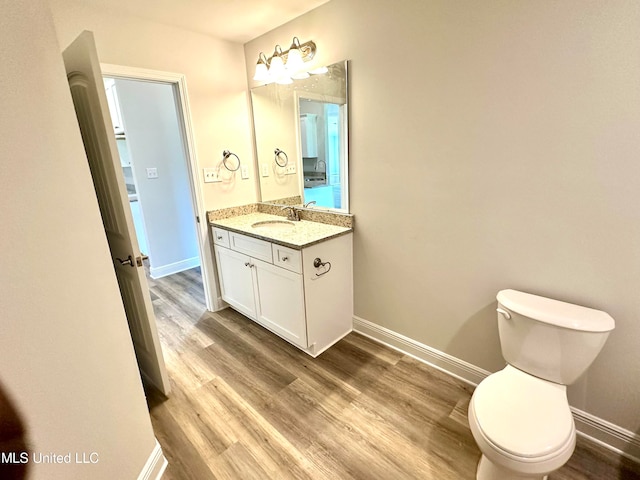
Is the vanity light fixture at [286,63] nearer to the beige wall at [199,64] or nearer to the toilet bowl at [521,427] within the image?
the beige wall at [199,64]

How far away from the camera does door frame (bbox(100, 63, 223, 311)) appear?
6.55ft

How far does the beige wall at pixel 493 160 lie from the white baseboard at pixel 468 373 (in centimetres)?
5

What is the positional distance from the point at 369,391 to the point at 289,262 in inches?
36.7

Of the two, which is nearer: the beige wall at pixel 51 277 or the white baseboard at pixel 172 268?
the beige wall at pixel 51 277

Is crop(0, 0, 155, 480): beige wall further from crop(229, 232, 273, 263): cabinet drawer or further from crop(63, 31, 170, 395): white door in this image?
crop(229, 232, 273, 263): cabinet drawer

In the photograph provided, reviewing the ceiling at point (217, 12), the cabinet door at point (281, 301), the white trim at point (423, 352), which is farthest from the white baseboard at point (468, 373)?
the ceiling at point (217, 12)

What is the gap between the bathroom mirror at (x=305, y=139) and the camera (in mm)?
2071

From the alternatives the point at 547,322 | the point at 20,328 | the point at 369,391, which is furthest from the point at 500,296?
the point at 20,328

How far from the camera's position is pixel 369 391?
180cm

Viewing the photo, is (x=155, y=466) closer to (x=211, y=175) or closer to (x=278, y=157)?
(x=211, y=175)

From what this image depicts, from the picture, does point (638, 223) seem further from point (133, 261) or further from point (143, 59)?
point (143, 59)

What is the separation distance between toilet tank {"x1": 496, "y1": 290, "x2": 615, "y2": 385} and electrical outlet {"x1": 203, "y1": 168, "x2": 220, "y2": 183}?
2.26 m

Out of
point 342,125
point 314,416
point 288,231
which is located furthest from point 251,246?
point 314,416

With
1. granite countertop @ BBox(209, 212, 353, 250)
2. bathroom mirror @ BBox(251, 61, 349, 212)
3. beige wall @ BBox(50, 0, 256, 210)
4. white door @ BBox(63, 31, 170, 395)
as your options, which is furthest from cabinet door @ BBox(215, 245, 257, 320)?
white door @ BBox(63, 31, 170, 395)
